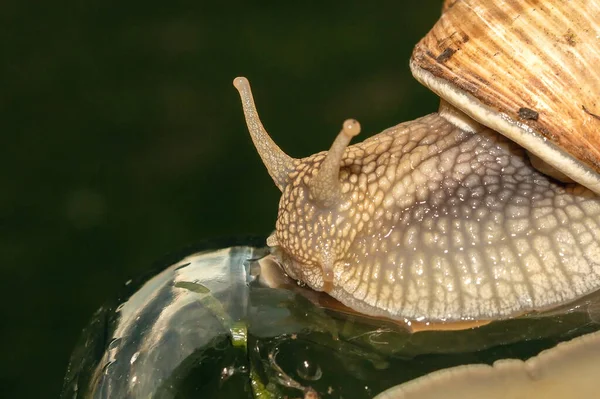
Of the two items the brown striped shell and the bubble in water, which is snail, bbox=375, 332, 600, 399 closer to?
the bubble in water

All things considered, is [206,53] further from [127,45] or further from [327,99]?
[327,99]

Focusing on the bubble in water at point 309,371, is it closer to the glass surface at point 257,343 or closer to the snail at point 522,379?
the glass surface at point 257,343

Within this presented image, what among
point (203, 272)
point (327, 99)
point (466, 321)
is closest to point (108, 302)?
point (203, 272)

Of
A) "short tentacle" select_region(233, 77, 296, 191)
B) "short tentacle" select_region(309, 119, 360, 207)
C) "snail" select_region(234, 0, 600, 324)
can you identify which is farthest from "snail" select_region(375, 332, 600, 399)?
"short tentacle" select_region(233, 77, 296, 191)

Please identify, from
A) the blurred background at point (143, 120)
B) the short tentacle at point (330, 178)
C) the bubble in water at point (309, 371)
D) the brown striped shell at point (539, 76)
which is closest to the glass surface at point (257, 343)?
the bubble in water at point (309, 371)

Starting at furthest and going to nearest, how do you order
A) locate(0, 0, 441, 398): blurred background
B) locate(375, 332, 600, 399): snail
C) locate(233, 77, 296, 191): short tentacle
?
1. locate(0, 0, 441, 398): blurred background
2. locate(233, 77, 296, 191): short tentacle
3. locate(375, 332, 600, 399): snail
